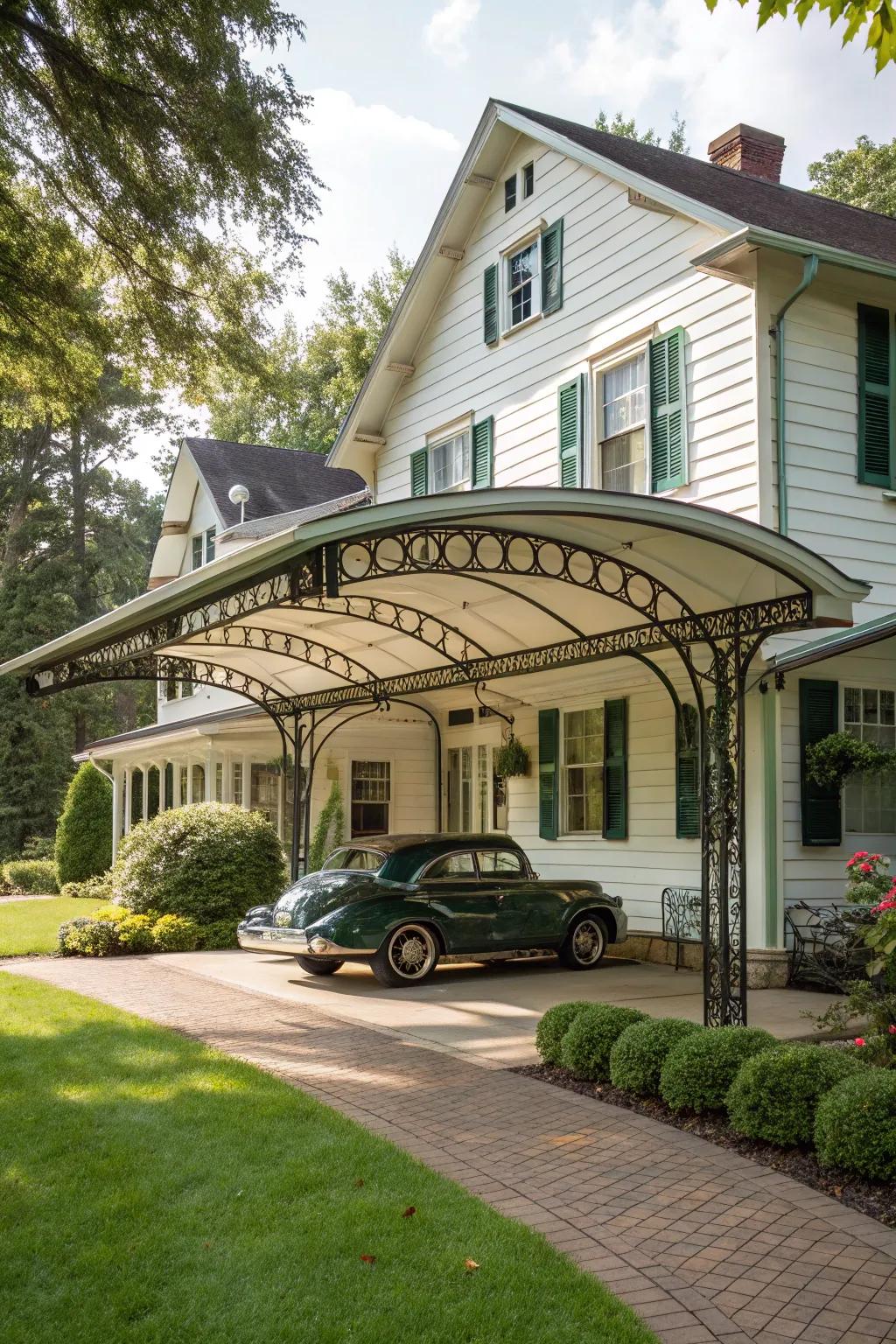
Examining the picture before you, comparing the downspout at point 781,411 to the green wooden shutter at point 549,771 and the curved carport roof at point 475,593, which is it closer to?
the curved carport roof at point 475,593

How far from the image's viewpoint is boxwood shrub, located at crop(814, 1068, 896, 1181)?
5.68 meters

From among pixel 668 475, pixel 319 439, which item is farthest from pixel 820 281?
pixel 319 439

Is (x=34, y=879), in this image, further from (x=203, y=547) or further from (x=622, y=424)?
(x=622, y=424)

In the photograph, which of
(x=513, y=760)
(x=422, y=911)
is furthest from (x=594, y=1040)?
(x=513, y=760)

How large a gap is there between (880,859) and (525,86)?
14.1m

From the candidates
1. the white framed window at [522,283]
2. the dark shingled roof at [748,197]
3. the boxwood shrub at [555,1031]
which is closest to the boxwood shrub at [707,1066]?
the boxwood shrub at [555,1031]

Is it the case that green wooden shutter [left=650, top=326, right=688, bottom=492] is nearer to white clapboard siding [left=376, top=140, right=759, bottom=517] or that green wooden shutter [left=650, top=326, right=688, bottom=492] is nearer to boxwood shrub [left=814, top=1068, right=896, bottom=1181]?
white clapboard siding [left=376, top=140, right=759, bottom=517]

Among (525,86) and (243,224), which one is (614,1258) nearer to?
(243,224)

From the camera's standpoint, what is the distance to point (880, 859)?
893 centimetres

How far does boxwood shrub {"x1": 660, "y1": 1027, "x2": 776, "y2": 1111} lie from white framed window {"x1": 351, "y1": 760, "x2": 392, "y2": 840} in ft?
45.2

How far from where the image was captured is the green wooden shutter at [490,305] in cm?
1625

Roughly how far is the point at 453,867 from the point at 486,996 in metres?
1.46

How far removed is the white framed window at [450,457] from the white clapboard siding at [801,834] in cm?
636

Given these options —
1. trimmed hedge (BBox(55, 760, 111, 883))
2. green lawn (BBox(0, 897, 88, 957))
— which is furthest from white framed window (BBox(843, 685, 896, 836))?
trimmed hedge (BBox(55, 760, 111, 883))
